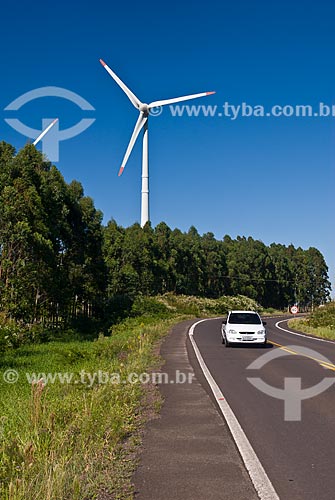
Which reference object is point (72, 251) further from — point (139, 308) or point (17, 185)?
point (17, 185)

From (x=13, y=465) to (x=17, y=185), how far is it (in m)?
37.7

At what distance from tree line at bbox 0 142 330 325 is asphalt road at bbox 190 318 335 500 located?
24911 millimetres

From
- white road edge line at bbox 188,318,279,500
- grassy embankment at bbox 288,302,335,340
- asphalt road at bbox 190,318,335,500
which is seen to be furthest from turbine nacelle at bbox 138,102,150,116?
white road edge line at bbox 188,318,279,500

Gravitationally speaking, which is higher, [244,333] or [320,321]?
[244,333]

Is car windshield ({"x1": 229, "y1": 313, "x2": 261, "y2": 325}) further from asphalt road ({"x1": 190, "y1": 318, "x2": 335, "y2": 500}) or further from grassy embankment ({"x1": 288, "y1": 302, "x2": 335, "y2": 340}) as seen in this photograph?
grassy embankment ({"x1": 288, "y1": 302, "x2": 335, "y2": 340})

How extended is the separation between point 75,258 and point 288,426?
49198 millimetres

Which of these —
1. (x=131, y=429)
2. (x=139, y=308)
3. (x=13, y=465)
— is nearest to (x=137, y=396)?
(x=131, y=429)

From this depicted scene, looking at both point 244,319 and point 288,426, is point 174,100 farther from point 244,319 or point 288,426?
point 288,426

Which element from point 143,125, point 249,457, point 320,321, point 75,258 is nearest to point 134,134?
point 143,125

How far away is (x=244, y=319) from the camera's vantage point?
982 inches

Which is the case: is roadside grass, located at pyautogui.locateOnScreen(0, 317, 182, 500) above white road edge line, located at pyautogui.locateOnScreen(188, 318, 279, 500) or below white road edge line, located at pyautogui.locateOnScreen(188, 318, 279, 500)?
above

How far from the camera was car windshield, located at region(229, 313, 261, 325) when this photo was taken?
969 inches

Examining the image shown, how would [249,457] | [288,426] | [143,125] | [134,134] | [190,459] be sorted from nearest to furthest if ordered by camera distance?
[190,459]
[249,457]
[288,426]
[134,134]
[143,125]

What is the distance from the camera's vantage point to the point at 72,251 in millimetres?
56688
